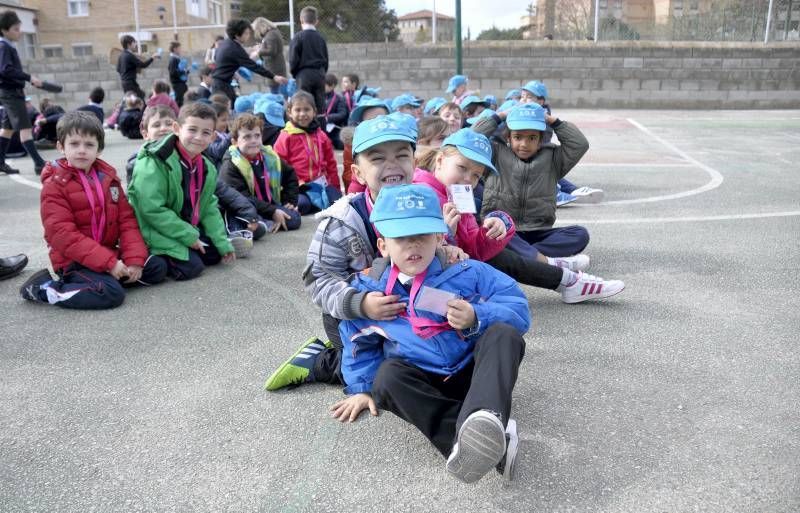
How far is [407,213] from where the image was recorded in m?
2.43

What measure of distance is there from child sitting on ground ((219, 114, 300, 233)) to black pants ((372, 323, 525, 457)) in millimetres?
3661

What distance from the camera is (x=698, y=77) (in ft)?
64.2

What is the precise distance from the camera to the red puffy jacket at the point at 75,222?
4176 millimetres

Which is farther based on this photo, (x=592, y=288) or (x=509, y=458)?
(x=592, y=288)

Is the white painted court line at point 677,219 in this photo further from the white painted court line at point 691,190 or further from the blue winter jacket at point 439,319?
the blue winter jacket at point 439,319

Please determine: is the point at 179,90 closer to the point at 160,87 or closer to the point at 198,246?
the point at 160,87

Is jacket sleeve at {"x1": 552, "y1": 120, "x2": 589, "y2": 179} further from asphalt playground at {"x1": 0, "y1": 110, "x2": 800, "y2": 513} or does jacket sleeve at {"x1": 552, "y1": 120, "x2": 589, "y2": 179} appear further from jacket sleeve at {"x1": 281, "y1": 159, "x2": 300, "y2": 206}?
jacket sleeve at {"x1": 281, "y1": 159, "x2": 300, "y2": 206}

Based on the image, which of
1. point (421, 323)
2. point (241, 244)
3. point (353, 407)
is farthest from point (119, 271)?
point (421, 323)

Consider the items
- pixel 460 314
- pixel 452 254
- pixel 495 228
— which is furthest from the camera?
pixel 495 228

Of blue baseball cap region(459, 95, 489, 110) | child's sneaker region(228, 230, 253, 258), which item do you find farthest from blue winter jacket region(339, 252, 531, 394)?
blue baseball cap region(459, 95, 489, 110)

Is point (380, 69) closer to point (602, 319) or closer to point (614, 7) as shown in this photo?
point (614, 7)

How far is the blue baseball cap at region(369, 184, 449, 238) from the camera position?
241cm

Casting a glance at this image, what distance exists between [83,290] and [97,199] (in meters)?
0.62

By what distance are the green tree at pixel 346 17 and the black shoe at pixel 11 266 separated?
51.2 ft
